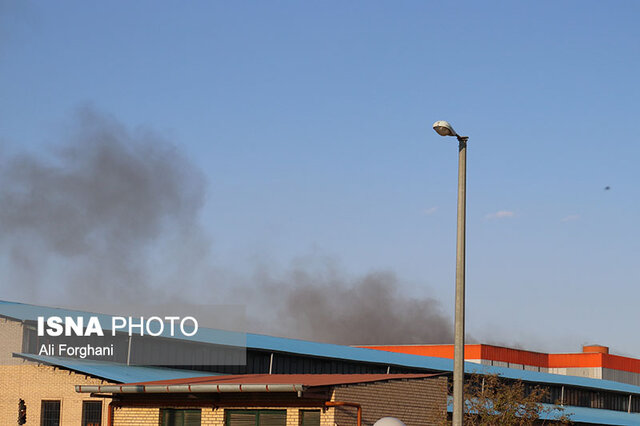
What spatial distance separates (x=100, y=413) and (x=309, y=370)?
14003mm

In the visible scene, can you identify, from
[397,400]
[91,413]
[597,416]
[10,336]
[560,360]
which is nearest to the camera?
[397,400]

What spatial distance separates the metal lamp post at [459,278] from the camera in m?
17.3

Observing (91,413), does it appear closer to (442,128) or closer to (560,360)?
(442,128)

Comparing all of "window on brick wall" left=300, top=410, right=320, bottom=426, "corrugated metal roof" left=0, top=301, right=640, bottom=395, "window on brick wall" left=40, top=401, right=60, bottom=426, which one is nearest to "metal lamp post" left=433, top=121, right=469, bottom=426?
→ "window on brick wall" left=300, top=410, right=320, bottom=426

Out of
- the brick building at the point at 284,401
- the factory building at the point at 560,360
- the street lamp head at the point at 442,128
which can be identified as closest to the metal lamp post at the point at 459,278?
the street lamp head at the point at 442,128

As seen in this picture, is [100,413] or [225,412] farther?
[100,413]

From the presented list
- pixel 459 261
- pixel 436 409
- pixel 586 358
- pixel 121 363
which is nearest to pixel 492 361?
pixel 586 358

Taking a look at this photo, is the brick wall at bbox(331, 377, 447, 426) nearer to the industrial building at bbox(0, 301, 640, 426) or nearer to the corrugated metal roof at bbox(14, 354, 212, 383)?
the industrial building at bbox(0, 301, 640, 426)

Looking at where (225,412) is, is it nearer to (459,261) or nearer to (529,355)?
(459,261)

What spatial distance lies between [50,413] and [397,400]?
50.3 ft

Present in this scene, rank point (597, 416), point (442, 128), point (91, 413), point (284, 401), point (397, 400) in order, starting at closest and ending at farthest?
point (442, 128) < point (284, 401) < point (397, 400) < point (91, 413) < point (597, 416)

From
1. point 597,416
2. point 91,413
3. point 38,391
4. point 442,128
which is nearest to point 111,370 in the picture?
point 91,413

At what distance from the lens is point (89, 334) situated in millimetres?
38750

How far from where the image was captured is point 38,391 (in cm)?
3541
